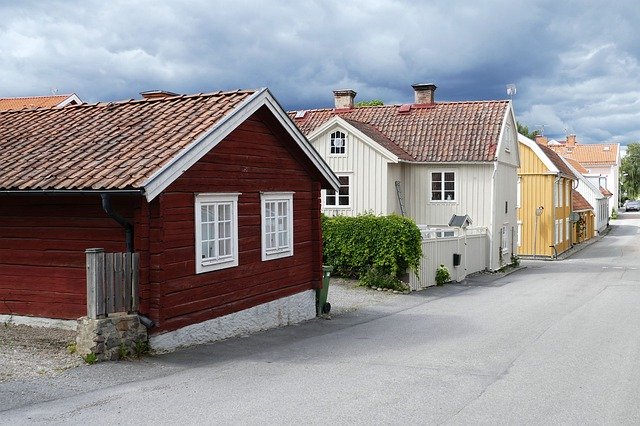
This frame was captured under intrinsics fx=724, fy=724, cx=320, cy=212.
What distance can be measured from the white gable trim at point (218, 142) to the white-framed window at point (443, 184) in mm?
14127

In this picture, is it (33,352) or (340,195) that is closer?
(33,352)

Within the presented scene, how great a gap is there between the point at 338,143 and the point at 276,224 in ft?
43.9

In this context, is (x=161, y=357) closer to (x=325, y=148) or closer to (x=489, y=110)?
(x=325, y=148)

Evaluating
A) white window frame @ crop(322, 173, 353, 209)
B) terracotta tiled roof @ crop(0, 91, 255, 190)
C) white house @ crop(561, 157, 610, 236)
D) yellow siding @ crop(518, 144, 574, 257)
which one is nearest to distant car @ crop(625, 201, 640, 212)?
white house @ crop(561, 157, 610, 236)

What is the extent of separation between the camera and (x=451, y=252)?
24.5 meters

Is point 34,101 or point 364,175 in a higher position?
point 34,101

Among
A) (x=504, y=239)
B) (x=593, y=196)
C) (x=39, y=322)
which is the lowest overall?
(x=39, y=322)

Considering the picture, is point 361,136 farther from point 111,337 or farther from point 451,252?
point 111,337

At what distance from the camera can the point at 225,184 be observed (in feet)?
40.2

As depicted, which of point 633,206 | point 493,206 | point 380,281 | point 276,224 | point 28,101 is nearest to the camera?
point 276,224

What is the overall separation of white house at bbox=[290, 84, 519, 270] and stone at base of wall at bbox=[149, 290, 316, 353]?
11382mm

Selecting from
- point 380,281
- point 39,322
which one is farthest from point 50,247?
point 380,281

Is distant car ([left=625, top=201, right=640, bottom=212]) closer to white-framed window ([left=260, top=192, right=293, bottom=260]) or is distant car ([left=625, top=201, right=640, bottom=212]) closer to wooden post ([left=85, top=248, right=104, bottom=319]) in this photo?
white-framed window ([left=260, top=192, right=293, bottom=260])

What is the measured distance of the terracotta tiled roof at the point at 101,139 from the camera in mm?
10406
